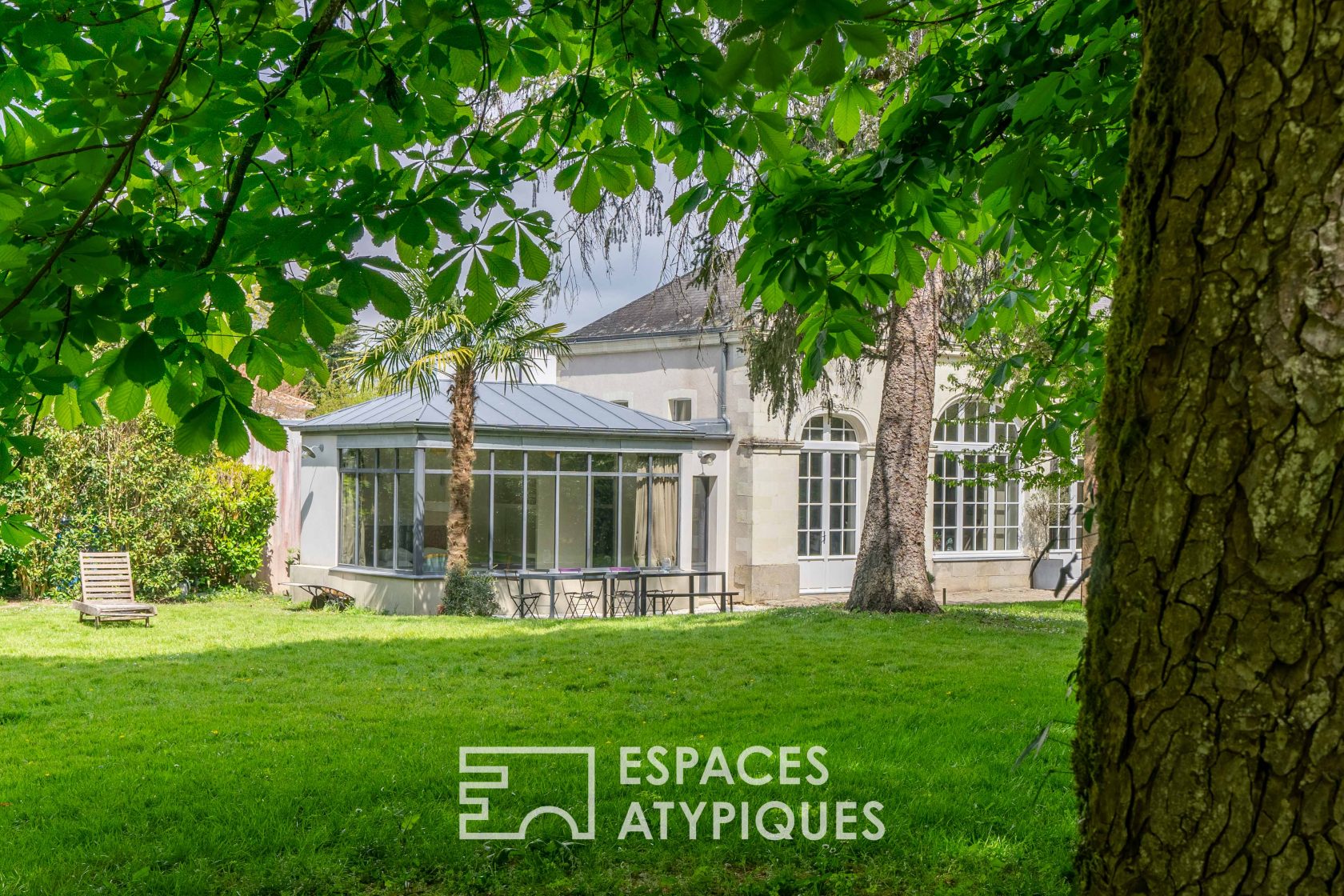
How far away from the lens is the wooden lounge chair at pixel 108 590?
1258 cm

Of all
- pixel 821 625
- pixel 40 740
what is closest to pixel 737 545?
pixel 821 625

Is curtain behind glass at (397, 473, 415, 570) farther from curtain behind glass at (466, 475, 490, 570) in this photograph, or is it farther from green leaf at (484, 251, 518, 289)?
green leaf at (484, 251, 518, 289)

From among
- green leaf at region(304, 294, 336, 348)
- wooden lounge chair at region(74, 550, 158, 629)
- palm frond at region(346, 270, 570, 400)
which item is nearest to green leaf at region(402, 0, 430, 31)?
green leaf at region(304, 294, 336, 348)

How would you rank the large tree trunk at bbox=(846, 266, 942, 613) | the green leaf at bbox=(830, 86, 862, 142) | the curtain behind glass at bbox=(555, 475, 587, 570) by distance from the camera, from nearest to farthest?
the green leaf at bbox=(830, 86, 862, 142), the large tree trunk at bbox=(846, 266, 942, 613), the curtain behind glass at bbox=(555, 475, 587, 570)

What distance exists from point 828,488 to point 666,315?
456cm

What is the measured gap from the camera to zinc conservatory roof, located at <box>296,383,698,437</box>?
626 inches

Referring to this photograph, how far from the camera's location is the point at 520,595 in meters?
15.5

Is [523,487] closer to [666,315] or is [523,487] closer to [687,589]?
[687,589]

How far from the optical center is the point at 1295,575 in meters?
1.32

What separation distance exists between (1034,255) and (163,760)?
5272 millimetres

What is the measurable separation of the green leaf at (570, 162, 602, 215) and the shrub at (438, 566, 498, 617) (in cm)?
1250

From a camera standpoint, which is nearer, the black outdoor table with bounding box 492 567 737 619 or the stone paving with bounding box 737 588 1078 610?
the black outdoor table with bounding box 492 567 737 619

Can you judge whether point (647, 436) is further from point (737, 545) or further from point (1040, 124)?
point (1040, 124)

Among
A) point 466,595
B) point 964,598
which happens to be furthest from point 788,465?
point 466,595
